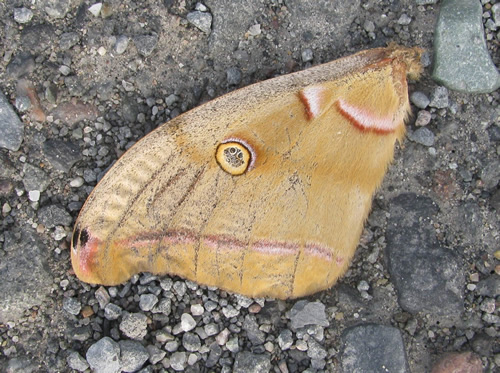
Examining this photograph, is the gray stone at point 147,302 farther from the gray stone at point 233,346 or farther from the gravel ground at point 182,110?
the gray stone at point 233,346

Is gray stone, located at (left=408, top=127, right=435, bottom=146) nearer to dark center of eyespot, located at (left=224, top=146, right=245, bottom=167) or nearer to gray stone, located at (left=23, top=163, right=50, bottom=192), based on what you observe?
dark center of eyespot, located at (left=224, top=146, right=245, bottom=167)

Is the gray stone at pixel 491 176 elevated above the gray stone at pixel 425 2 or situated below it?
below

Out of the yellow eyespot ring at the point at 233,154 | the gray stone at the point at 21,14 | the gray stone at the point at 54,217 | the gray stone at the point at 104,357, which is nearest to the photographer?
the yellow eyespot ring at the point at 233,154

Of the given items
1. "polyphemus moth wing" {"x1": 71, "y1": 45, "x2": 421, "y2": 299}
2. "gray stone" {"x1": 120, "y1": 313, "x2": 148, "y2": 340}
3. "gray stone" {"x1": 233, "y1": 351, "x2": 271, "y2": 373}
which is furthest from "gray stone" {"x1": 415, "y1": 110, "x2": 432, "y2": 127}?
"gray stone" {"x1": 120, "y1": 313, "x2": 148, "y2": 340}

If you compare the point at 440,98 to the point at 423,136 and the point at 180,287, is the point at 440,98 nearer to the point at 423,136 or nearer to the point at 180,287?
the point at 423,136

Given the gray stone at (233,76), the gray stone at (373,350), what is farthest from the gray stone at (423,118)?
the gray stone at (373,350)

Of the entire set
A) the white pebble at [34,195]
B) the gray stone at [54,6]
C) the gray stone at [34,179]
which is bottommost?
the white pebble at [34,195]

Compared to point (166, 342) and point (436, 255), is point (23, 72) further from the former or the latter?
point (436, 255)
